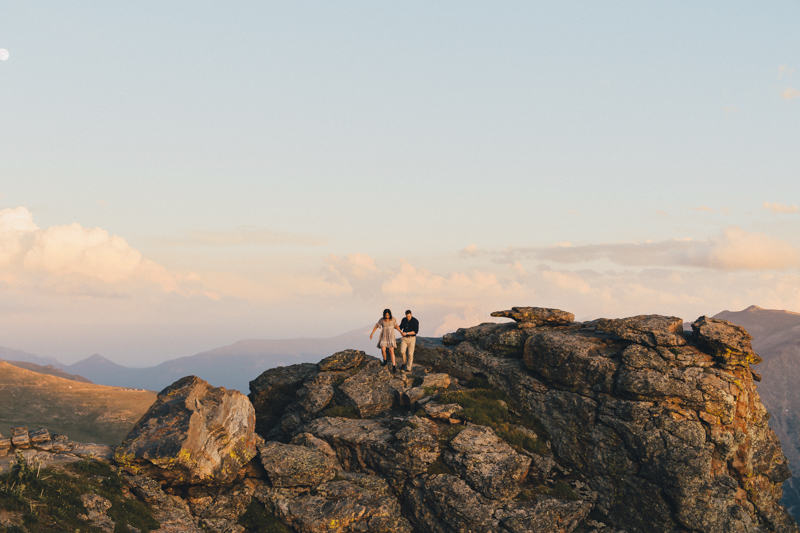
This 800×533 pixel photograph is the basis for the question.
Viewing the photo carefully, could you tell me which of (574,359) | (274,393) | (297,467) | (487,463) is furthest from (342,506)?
(574,359)

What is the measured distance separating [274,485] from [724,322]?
31.7 metres

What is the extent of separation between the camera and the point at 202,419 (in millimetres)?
29969

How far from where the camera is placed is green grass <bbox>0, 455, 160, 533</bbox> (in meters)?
21.5

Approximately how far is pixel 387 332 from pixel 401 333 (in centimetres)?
112

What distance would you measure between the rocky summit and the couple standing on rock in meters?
3.85

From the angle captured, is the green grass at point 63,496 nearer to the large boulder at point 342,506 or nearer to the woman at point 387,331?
the large boulder at point 342,506

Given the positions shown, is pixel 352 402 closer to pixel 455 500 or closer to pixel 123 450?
pixel 455 500

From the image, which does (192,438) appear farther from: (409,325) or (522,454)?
(522,454)

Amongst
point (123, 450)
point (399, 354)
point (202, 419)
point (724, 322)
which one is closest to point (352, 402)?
point (399, 354)

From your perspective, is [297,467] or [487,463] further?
[297,467]

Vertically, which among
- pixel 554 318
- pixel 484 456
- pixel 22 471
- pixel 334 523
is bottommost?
pixel 334 523

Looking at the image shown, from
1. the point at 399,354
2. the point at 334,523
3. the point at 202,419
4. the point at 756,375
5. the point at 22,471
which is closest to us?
the point at 22,471

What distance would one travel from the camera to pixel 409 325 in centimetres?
3844

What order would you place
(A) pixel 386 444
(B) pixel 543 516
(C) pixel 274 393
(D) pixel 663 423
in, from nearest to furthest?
(B) pixel 543 516
(D) pixel 663 423
(A) pixel 386 444
(C) pixel 274 393
